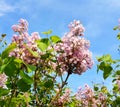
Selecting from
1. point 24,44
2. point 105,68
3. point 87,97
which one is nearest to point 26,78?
point 24,44

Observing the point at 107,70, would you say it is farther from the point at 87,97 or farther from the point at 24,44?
the point at 87,97

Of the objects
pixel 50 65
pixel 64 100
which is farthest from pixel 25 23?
pixel 64 100

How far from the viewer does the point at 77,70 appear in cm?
390

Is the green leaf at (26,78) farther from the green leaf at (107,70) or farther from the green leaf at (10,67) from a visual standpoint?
the green leaf at (107,70)

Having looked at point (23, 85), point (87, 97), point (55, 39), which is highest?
point (87, 97)

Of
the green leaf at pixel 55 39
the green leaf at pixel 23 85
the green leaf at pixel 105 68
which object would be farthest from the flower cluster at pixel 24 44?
the green leaf at pixel 105 68

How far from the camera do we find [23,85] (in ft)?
11.8

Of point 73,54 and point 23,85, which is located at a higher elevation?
point 73,54

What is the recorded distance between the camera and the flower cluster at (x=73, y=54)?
3.90 meters

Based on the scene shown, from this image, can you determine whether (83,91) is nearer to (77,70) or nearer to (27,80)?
(77,70)

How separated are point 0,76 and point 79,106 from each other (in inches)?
121

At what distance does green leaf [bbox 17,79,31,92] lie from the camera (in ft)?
11.7

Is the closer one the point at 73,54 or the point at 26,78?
the point at 26,78

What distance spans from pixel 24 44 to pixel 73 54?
0.54m
